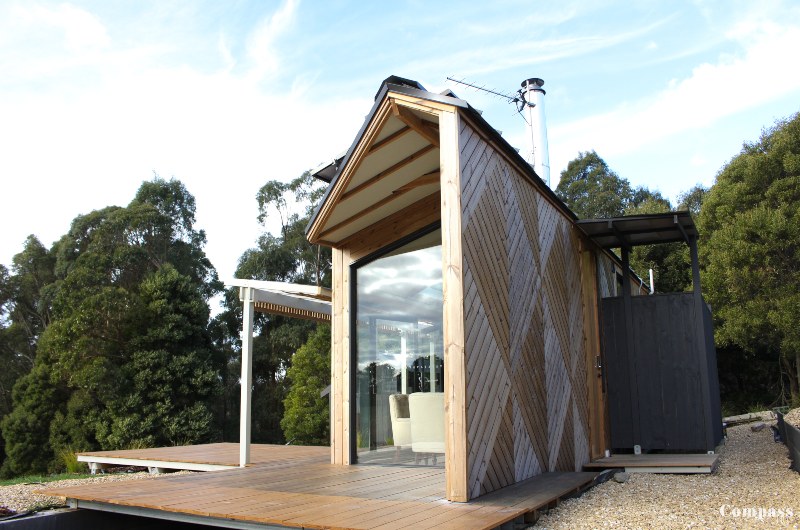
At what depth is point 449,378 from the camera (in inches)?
161

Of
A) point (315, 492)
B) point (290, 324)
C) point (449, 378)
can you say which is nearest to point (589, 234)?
point (449, 378)

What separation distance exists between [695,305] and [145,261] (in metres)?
17.8

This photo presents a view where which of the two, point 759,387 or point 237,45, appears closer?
point 237,45

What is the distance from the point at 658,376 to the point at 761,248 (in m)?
6.46

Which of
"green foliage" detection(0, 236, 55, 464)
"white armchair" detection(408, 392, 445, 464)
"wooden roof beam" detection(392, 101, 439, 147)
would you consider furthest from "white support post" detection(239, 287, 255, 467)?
"green foliage" detection(0, 236, 55, 464)

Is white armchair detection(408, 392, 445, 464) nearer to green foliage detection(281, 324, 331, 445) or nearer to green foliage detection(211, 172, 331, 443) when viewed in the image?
green foliage detection(281, 324, 331, 445)

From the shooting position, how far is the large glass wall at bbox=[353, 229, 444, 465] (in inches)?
238

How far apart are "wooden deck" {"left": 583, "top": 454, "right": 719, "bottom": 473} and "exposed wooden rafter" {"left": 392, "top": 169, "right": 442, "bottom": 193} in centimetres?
344

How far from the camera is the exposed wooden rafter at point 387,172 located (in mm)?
5461

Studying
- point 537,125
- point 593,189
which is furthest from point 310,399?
point 593,189

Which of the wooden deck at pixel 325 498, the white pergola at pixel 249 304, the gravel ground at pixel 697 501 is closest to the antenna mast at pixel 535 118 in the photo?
the white pergola at pixel 249 304

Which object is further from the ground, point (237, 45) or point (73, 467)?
point (237, 45)

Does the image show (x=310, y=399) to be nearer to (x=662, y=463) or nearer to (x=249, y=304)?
(x=249, y=304)

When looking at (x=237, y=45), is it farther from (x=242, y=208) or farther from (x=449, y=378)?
(x=449, y=378)
